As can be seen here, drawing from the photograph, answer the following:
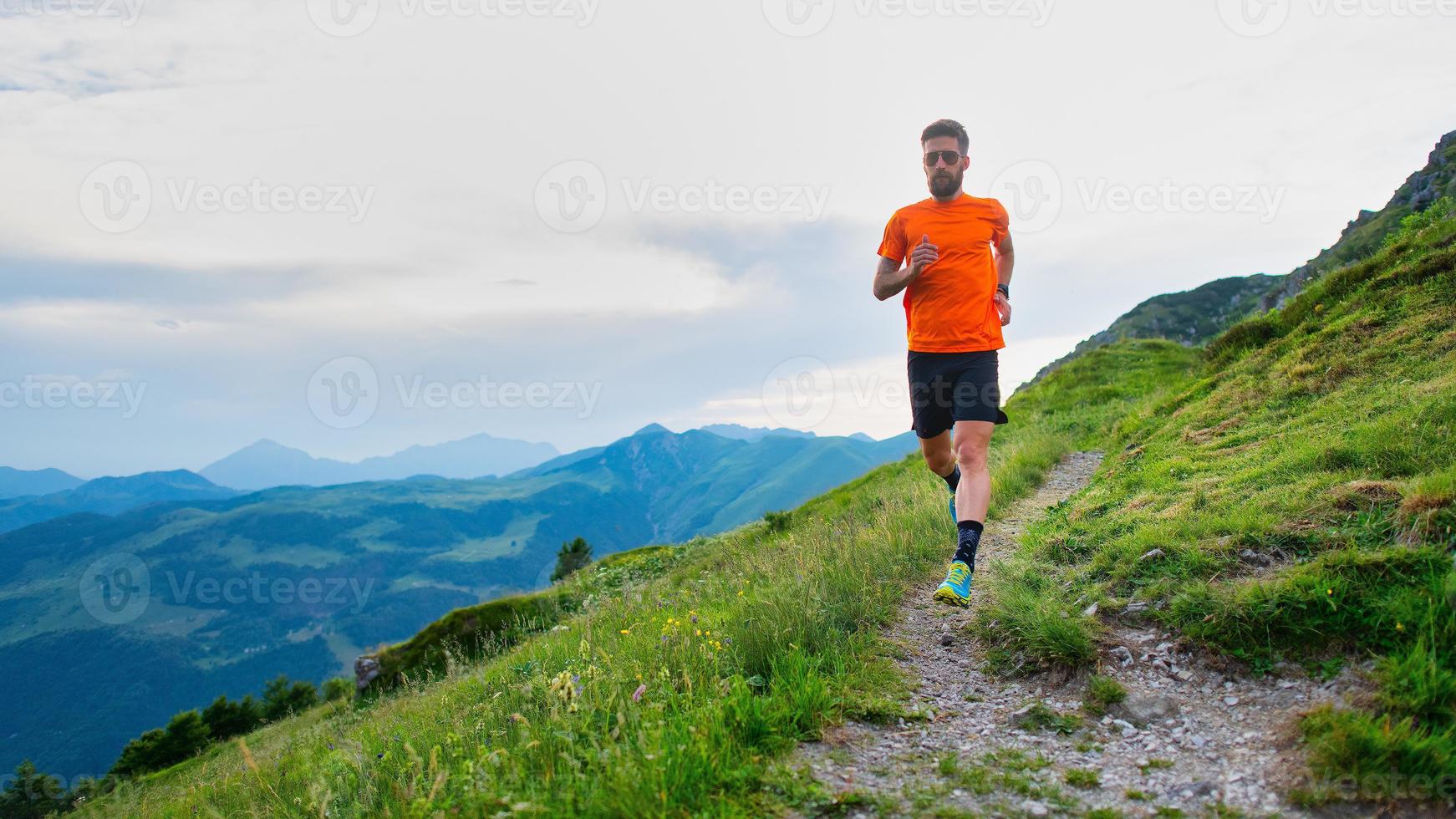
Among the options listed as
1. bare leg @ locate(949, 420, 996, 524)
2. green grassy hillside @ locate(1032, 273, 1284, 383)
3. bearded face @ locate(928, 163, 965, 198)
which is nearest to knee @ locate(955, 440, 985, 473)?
bare leg @ locate(949, 420, 996, 524)

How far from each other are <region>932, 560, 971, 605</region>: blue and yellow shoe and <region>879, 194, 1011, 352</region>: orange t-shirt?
6.19ft

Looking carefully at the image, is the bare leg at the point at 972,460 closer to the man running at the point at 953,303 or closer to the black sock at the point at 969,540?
the man running at the point at 953,303

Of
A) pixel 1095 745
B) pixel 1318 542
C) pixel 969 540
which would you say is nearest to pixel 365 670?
pixel 969 540

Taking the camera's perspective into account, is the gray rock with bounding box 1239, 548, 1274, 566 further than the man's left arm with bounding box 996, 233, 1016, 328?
No

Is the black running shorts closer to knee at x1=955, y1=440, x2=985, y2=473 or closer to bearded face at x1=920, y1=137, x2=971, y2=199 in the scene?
knee at x1=955, y1=440, x2=985, y2=473

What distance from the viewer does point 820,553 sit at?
6957 millimetres

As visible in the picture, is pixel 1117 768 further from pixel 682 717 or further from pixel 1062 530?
pixel 1062 530

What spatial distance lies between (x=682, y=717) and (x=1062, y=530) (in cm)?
461

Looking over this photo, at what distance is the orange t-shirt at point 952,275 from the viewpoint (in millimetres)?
5715

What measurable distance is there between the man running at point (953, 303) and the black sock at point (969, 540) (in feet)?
0.05

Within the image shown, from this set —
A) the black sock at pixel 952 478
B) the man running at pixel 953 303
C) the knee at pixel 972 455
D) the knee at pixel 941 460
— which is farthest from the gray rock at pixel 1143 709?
the black sock at pixel 952 478

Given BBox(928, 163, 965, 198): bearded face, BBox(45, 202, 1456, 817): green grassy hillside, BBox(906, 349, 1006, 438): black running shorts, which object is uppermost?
BBox(928, 163, 965, 198): bearded face

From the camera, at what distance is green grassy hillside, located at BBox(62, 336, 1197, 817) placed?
9.73 feet

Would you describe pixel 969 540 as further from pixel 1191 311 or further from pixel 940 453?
pixel 1191 311
